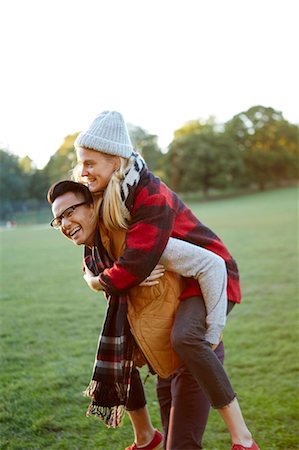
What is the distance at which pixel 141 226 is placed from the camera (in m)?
2.35

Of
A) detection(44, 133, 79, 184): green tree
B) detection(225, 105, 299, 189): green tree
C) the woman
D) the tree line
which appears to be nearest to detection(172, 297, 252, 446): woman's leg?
the woman

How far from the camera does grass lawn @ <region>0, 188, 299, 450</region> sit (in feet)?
10.6

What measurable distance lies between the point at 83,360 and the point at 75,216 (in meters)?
2.35

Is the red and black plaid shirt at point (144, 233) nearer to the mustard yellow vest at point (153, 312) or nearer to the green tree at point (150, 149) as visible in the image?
the mustard yellow vest at point (153, 312)

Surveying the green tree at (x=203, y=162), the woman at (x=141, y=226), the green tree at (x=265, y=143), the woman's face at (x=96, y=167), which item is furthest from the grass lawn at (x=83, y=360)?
the green tree at (x=265, y=143)

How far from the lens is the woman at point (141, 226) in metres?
2.36

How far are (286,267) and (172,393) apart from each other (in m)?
6.56

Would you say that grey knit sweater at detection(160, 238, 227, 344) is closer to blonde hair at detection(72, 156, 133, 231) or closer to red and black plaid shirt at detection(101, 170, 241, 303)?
red and black plaid shirt at detection(101, 170, 241, 303)

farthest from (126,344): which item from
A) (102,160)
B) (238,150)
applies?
(238,150)

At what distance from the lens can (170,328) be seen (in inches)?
99.9

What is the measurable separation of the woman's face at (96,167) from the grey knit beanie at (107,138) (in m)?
0.03

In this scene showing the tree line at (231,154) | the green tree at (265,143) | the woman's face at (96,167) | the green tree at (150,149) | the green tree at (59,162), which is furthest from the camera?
the green tree at (265,143)

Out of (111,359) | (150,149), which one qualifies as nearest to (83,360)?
(111,359)

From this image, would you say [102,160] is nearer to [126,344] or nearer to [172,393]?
[126,344]
